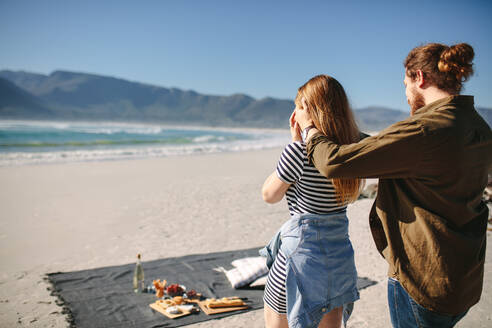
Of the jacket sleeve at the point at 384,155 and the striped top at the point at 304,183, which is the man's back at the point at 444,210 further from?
the striped top at the point at 304,183

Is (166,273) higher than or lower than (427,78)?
lower

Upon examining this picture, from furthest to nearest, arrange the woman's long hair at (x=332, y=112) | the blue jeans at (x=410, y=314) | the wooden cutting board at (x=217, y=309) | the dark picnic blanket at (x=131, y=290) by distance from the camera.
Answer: the wooden cutting board at (x=217, y=309), the dark picnic blanket at (x=131, y=290), the woman's long hair at (x=332, y=112), the blue jeans at (x=410, y=314)

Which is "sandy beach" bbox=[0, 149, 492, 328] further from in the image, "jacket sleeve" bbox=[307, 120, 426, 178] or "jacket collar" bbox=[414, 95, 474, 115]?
"jacket collar" bbox=[414, 95, 474, 115]

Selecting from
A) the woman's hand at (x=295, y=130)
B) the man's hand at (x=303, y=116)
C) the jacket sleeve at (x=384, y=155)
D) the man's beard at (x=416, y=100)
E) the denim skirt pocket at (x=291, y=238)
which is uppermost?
the man's beard at (x=416, y=100)

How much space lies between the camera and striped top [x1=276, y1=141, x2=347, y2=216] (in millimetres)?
1475

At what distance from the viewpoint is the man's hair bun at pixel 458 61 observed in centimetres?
114

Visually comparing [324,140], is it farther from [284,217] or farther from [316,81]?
[284,217]

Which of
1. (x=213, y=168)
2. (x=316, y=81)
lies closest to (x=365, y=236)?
(x=316, y=81)

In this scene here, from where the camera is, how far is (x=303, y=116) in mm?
1492

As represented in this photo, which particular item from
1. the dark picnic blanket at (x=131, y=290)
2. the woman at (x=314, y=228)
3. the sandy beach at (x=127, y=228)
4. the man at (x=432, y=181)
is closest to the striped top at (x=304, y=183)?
the woman at (x=314, y=228)

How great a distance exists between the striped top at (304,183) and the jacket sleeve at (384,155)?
269 mm

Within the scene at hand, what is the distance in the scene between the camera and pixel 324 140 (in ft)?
4.23

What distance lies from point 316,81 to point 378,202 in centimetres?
56

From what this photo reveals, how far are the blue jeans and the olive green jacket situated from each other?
36 mm
